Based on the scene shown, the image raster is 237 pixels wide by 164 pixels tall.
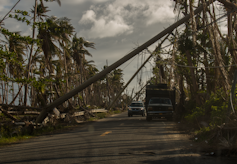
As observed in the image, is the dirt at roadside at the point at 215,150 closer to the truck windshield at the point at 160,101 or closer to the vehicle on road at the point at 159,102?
the vehicle on road at the point at 159,102

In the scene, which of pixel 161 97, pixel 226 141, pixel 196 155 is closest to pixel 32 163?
pixel 196 155

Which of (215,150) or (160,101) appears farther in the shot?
(160,101)

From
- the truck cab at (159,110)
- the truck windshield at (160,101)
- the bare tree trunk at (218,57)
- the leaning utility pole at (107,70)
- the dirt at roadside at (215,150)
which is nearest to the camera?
the dirt at roadside at (215,150)

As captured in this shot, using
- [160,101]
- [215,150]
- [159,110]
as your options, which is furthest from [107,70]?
[215,150]

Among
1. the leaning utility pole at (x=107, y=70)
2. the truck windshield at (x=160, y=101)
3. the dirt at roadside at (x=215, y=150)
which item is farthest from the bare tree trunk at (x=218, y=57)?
the truck windshield at (x=160, y=101)

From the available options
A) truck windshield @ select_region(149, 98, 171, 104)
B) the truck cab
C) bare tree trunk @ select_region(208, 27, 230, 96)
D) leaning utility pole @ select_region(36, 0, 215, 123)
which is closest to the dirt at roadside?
bare tree trunk @ select_region(208, 27, 230, 96)

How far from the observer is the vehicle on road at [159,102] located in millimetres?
20859

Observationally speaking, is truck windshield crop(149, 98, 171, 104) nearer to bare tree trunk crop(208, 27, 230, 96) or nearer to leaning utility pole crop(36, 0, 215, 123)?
leaning utility pole crop(36, 0, 215, 123)

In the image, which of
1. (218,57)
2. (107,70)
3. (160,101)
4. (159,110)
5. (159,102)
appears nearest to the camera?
(218,57)

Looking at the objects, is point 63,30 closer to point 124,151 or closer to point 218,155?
point 124,151

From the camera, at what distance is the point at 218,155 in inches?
269

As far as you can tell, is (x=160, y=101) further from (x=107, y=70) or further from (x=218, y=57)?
(x=218, y=57)

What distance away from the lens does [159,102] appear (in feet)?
72.2

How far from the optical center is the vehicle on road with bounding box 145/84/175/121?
2086cm
